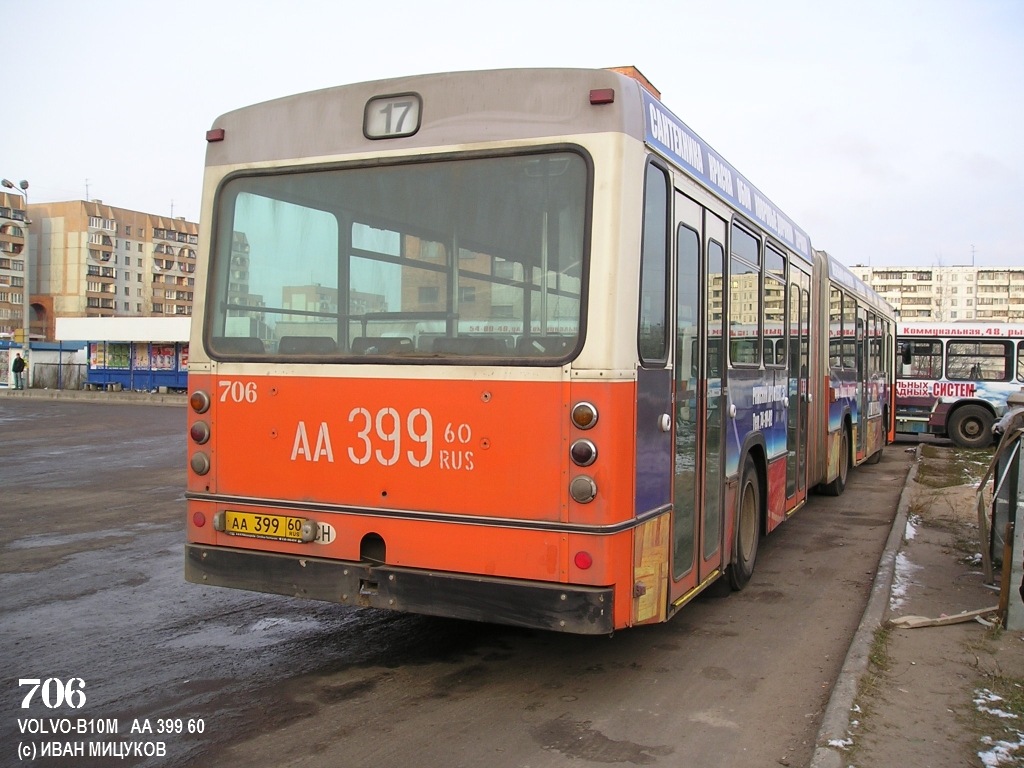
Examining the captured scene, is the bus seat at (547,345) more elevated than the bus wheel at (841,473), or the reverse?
the bus seat at (547,345)

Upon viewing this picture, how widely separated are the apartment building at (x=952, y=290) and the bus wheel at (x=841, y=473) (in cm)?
13881

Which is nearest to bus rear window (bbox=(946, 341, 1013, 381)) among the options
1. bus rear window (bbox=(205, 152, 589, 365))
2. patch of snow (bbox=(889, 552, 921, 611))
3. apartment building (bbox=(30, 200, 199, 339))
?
patch of snow (bbox=(889, 552, 921, 611))

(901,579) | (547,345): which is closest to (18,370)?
(901,579)

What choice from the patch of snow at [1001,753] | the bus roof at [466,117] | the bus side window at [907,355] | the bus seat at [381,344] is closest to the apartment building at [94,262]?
the bus side window at [907,355]

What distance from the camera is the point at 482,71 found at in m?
5.14

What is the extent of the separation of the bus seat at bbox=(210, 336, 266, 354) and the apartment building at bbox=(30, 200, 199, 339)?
117 m

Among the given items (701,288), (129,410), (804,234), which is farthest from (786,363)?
(129,410)

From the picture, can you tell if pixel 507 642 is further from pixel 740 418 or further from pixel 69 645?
pixel 69 645

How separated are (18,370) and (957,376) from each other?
42409mm

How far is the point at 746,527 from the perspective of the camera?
305 inches

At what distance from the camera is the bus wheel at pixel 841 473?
43.7 feet

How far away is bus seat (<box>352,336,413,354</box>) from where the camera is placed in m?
5.23

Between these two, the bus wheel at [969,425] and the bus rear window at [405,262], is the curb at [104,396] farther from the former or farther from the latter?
the bus rear window at [405,262]

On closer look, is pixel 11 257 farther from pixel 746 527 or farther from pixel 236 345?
pixel 746 527
